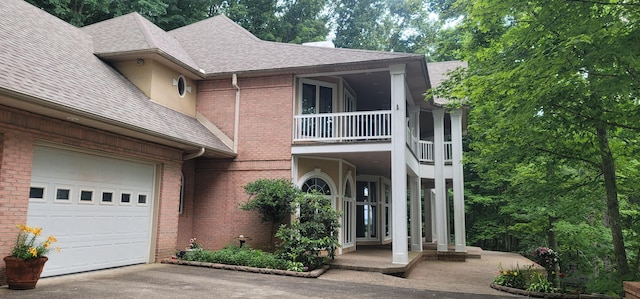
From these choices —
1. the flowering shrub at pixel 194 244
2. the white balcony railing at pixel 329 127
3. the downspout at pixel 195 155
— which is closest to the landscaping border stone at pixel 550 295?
the white balcony railing at pixel 329 127

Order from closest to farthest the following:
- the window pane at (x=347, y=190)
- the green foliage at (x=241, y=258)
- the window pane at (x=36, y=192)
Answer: the window pane at (x=36, y=192) < the green foliage at (x=241, y=258) < the window pane at (x=347, y=190)

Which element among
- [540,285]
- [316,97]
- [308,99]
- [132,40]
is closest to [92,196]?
[132,40]

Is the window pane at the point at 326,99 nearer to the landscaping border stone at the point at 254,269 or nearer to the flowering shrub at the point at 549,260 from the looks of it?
the landscaping border stone at the point at 254,269

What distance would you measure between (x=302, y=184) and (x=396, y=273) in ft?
13.1

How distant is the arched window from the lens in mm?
13398

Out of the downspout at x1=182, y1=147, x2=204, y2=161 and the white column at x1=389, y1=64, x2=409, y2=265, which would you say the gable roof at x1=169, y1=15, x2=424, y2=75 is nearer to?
the white column at x1=389, y1=64, x2=409, y2=265

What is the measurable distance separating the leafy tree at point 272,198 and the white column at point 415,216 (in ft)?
21.4

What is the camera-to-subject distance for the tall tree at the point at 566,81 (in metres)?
5.84

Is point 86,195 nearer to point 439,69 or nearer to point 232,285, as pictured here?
point 232,285

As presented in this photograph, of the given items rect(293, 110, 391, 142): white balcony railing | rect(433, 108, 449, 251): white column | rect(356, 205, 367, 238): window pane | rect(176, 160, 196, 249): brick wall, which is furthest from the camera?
rect(356, 205, 367, 238): window pane

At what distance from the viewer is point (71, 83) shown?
28.9ft

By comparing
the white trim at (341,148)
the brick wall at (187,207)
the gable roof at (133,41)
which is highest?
the gable roof at (133,41)

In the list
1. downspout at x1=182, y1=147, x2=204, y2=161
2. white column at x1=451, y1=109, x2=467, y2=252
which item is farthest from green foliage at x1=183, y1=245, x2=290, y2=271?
white column at x1=451, y1=109, x2=467, y2=252

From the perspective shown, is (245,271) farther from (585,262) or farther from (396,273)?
(585,262)
